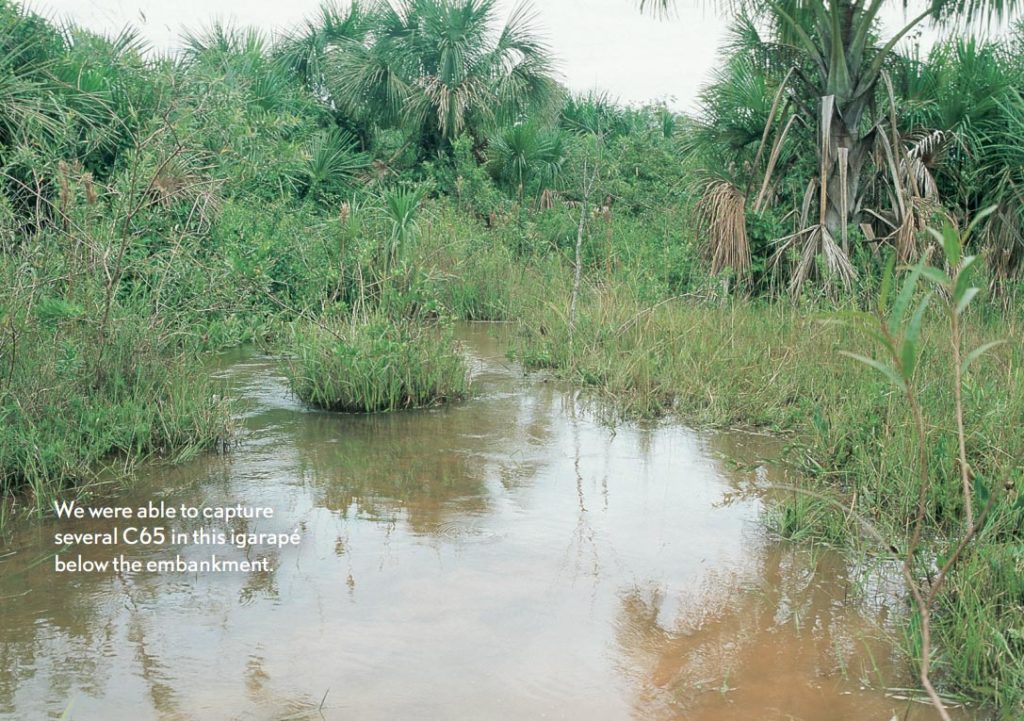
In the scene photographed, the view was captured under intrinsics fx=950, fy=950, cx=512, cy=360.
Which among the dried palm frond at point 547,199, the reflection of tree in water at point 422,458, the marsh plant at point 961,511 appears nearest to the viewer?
the marsh plant at point 961,511

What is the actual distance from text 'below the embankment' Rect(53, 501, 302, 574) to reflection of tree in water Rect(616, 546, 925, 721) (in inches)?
65.8

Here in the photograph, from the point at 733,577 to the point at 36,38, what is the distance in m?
8.22

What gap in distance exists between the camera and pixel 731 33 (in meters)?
11.3

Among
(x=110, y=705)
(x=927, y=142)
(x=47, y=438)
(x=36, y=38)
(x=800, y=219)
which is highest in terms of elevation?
(x=36, y=38)

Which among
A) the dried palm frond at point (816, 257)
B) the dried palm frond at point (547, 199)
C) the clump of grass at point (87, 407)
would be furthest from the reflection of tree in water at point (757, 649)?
the dried palm frond at point (547, 199)

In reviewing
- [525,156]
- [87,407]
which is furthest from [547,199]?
[87,407]

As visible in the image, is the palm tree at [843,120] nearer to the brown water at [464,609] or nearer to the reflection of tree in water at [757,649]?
the brown water at [464,609]

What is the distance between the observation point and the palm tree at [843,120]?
8.42 metres

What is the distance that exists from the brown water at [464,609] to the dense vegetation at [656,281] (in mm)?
366

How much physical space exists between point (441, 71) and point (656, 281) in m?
10.9

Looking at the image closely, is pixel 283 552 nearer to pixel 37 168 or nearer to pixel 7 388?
pixel 7 388

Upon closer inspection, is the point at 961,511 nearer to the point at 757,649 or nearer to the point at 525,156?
the point at 757,649

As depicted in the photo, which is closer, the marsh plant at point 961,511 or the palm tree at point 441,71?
the marsh plant at point 961,511

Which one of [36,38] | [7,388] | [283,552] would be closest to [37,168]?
[7,388]
